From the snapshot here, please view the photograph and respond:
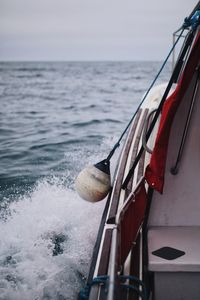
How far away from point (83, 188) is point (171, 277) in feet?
4.99

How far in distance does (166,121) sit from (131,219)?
88cm

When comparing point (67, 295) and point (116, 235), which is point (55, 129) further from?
point (116, 235)

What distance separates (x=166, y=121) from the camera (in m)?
2.57

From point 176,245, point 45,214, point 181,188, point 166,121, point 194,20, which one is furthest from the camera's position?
point 45,214

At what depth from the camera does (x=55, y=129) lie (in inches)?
579

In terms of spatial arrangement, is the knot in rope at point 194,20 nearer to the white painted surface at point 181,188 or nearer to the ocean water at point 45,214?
the white painted surface at point 181,188

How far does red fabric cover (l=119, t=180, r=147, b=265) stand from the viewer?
7.98 ft

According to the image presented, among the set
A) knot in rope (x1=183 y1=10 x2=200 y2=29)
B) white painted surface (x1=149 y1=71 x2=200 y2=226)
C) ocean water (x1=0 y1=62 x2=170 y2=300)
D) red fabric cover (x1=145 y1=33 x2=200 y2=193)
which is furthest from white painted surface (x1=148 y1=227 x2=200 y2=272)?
knot in rope (x1=183 y1=10 x2=200 y2=29)

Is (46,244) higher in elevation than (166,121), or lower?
lower

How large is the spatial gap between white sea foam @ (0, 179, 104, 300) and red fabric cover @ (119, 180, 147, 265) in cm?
141

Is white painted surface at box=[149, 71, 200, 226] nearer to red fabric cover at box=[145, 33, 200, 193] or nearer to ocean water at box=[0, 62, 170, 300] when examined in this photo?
red fabric cover at box=[145, 33, 200, 193]

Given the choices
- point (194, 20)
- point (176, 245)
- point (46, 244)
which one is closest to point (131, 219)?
point (176, 245)

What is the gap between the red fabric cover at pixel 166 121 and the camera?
2459 mm

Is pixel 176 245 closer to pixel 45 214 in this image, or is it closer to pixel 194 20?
pixel 194 20
